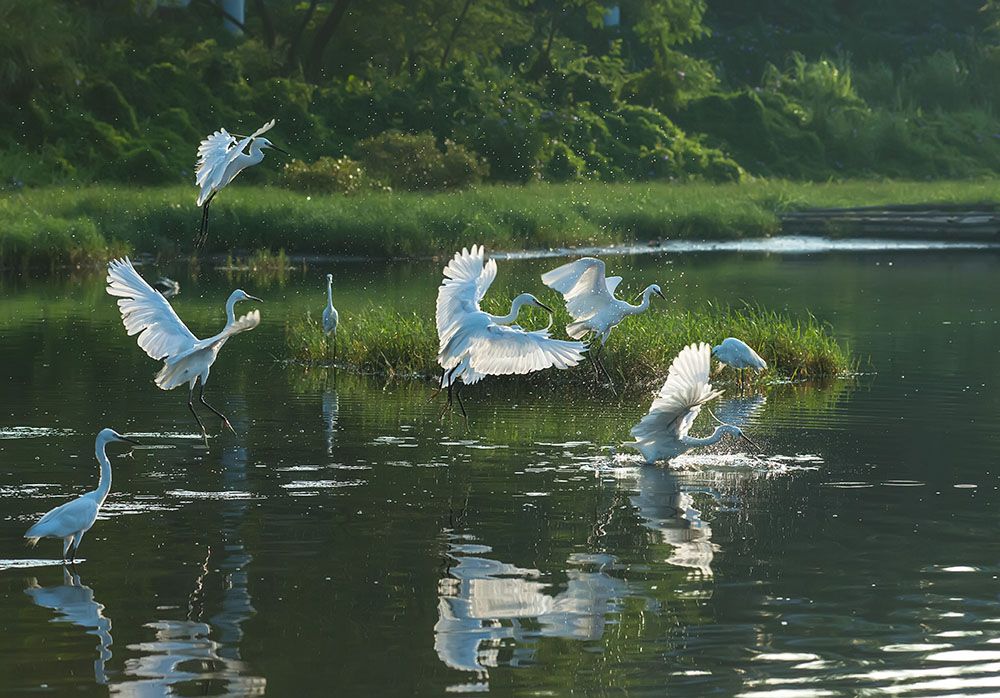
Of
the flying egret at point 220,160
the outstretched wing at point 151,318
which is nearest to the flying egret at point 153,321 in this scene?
the outstretched wing at point 151,318

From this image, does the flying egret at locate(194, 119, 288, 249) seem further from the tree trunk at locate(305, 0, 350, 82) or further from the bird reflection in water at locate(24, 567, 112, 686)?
the tree trunk at locate(305, 0, 350, 82)

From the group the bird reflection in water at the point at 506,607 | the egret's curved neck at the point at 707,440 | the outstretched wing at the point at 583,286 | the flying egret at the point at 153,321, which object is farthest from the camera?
the outstretched wing at the point at 583,286

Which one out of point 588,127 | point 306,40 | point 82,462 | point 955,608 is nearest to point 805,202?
point 588,127

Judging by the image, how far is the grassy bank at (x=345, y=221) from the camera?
35.9 metres

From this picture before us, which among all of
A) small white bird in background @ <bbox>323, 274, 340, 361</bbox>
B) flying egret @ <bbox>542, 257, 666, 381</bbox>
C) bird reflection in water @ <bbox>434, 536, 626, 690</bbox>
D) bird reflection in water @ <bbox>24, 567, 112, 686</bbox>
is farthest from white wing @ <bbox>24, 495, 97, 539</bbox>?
small white bird in background @ <bbox>323, 274, 340, 361</bbox>

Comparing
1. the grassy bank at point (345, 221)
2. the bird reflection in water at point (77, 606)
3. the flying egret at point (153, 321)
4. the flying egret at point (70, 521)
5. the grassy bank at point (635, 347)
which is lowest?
the bird reflection in water at point (77, 606)

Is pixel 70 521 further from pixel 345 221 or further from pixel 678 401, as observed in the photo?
pixel 345 221

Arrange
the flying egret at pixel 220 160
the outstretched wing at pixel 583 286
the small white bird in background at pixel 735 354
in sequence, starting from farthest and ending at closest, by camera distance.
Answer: the flying egret at pixel 220 160 → the outstretched wing at pixel 583 286 → the small white bird in background at pixel 735 354

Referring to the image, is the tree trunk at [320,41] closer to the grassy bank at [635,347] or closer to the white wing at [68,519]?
the grassy bank at [635,347]

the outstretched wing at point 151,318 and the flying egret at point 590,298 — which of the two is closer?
the outstretched wing at point 151,318

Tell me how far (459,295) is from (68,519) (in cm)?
509

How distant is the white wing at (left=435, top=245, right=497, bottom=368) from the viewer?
1605 cm

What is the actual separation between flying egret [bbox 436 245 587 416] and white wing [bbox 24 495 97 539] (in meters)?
3.91

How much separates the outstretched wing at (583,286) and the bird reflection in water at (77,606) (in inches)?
321
